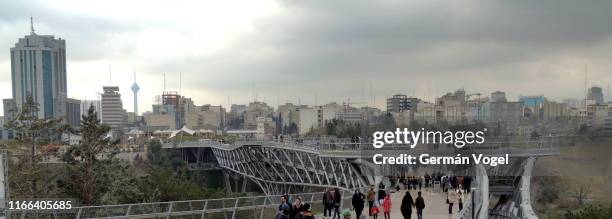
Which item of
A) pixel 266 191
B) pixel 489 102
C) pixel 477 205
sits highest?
pixel 489 102

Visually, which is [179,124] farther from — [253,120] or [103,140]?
[103,140]

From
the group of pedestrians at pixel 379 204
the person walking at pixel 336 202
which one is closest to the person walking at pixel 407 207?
the group of pedestrians at pixel 379 204

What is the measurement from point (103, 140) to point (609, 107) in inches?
1044

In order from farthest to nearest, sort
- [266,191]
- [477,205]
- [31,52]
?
[31,52] < [266,191] < [477,205]

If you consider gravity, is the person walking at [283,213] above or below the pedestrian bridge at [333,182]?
above

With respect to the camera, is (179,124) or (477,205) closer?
(477,205)

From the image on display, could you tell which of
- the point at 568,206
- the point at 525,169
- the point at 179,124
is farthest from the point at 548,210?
the point at 179,124

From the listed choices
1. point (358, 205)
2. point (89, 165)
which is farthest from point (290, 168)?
point (358, 205)

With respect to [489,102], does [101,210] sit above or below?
below

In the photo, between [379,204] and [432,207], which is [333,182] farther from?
[379,204]

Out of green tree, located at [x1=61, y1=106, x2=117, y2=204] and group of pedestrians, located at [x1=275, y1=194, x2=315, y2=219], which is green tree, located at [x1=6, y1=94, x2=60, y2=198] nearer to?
green tree, located at [x1=61, y1=106, x2=117, y2=204]

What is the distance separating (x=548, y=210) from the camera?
118 feet

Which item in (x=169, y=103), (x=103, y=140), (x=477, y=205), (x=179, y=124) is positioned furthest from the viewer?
(x=169, y=103)

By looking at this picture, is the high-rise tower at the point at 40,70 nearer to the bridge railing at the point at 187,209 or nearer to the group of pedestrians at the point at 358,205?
the bridge railing at the point at 187,209
